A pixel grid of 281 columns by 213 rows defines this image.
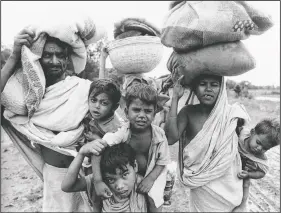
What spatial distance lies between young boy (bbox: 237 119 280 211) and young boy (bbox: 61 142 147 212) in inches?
36.0

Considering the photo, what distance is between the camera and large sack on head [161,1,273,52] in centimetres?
177

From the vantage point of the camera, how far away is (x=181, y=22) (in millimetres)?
1843

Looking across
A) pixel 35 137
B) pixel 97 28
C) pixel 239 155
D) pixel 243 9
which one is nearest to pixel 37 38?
pixel 97 28

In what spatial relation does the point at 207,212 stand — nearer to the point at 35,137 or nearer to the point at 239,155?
the point at 239,155

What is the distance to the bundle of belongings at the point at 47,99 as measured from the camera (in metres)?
1.93

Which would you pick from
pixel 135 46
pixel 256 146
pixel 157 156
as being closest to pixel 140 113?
pixel 157 156

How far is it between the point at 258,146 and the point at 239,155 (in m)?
0.19

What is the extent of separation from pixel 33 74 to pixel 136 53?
748 mm

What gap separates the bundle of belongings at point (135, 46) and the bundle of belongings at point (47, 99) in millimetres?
265

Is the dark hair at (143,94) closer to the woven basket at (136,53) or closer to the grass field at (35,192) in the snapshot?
the woven basket at (136,53)

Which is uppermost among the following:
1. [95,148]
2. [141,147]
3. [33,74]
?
[33,74]

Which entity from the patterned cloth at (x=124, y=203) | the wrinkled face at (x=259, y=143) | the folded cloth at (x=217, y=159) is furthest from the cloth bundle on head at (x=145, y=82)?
the wrinkled face at (x=259, y=143)

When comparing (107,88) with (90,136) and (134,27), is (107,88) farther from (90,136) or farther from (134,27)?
(134,27)

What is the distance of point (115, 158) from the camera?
1724 mm
